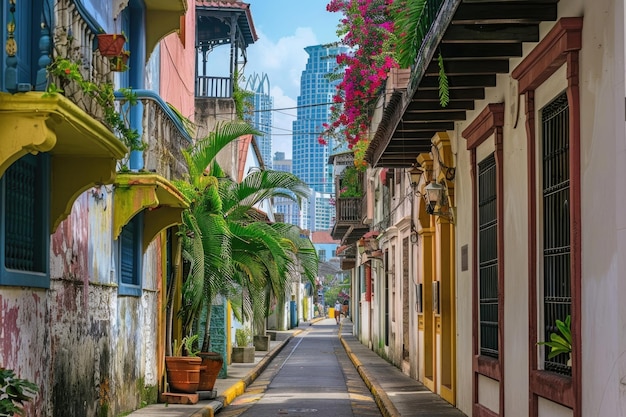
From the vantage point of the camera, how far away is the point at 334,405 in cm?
1741

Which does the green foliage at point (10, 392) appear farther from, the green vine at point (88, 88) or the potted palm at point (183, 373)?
the potted palm at point (183, 373)

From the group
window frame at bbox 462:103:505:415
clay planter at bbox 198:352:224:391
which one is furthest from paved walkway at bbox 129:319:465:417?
window frame at bbox 462:103:505:415

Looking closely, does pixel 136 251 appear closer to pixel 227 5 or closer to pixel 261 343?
pixel 227 5

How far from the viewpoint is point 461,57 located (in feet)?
35.9

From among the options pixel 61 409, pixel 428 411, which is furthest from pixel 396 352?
pixel 61 409

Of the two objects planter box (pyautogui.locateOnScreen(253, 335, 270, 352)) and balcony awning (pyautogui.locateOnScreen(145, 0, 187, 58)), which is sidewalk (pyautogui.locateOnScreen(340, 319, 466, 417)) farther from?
planter box (pyautogui.locateOnScreen(253, 335, 270, 352))

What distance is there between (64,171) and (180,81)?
1050cm

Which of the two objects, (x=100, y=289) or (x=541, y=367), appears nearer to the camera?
(x=541, y=367)

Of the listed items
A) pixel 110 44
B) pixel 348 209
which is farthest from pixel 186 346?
pixel 348 209

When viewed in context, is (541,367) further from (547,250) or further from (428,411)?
(428,411)

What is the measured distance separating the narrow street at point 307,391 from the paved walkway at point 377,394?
0.20m

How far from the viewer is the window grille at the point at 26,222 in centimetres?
873

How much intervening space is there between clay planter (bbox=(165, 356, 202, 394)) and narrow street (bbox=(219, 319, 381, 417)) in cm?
66

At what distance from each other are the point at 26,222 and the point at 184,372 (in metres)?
7.83
